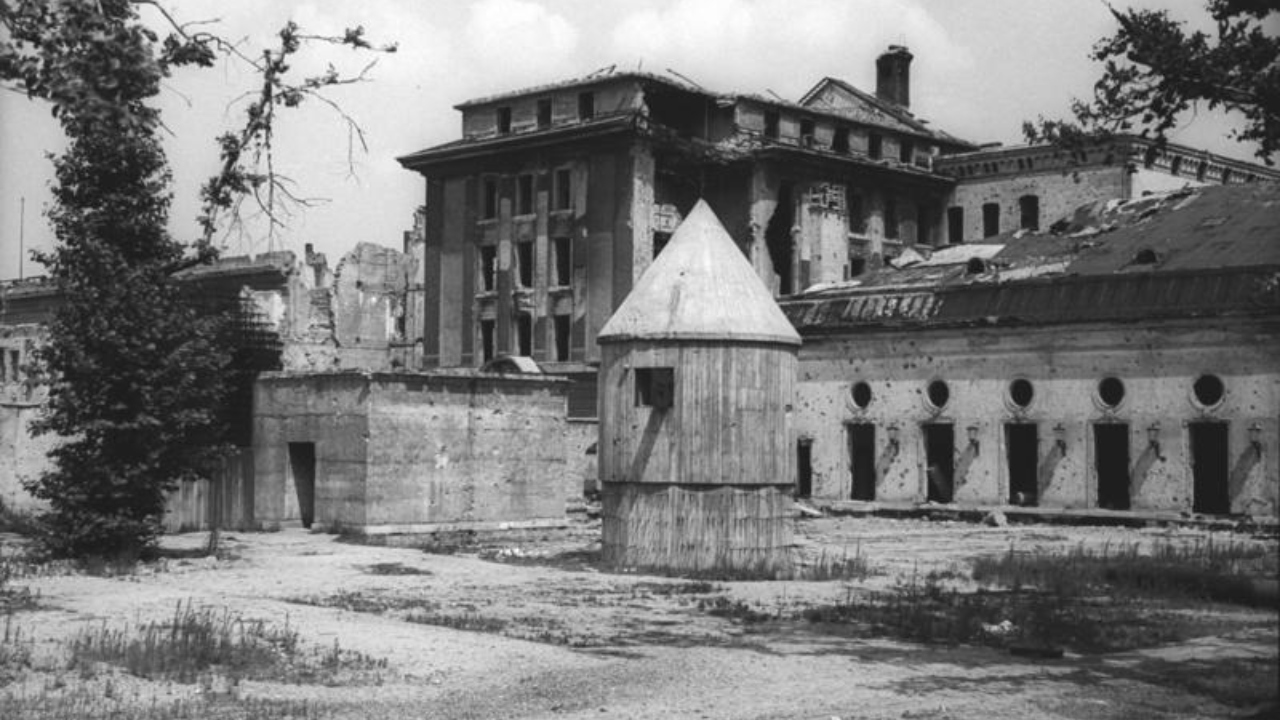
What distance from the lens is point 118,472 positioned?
2455cm

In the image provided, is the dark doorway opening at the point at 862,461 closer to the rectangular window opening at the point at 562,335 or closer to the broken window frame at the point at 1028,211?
the rectangular window opening at the point at 562,335

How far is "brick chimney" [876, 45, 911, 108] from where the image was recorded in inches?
2559

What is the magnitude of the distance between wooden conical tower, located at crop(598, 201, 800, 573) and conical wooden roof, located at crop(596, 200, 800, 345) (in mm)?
24

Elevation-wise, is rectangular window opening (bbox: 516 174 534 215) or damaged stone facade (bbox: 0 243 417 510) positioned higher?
rectangular window opening (bbox: 516 174 534 215)

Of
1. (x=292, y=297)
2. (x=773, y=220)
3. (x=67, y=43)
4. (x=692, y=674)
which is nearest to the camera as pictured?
(x=67, y=43)

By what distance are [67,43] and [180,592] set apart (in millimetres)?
12717

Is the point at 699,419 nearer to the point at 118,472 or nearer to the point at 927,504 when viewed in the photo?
the point at 118,472

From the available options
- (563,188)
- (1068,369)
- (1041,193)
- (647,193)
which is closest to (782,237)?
(647,193)

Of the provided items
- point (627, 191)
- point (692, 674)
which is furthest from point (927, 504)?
point (692, 674)

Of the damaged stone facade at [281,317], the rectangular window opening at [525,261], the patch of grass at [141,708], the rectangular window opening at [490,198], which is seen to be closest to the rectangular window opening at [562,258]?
the rectangular window opening at [525,261]

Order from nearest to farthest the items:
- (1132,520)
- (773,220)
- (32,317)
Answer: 1. (1132,520)
2. (773,220)
3. (32,317)

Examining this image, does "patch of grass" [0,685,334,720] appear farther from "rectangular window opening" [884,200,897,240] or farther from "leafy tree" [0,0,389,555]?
"rectangular window opening" [884,200,897,240]

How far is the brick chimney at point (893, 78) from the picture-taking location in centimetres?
6500

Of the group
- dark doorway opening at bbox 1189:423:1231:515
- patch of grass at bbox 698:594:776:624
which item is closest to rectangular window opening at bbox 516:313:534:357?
dark doorway opening at bbox 1189:423:1231:515
